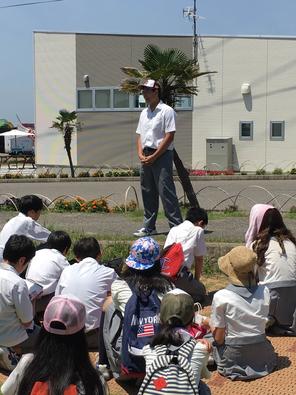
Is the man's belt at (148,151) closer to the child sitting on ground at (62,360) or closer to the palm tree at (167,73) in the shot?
the child sitting on ground at (62,360)

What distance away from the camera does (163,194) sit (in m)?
7.34

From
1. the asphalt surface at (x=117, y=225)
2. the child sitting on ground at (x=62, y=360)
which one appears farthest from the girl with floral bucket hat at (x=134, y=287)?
the asphalt surface at (x=117, y=225)

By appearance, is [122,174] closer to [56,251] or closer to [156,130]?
[156,130]

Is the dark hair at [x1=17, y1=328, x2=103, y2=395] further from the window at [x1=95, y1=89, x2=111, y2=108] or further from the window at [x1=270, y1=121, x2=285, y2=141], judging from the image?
the window at [x1=95, y1=89, x2=111, y2=108]

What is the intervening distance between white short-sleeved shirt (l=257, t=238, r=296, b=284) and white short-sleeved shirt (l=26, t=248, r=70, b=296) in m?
1.69

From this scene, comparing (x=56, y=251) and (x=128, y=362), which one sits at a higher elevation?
(x=56, y=251)

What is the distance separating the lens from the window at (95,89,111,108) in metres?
27.1

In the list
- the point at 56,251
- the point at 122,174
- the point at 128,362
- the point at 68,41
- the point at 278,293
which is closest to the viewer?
the point at 128,362

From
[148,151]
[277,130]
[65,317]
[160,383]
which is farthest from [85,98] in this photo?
[65,317]

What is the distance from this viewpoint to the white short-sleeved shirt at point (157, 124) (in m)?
7.28

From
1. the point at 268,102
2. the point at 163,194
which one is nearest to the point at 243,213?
the point at 163,194

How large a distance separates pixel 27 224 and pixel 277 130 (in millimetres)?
20686

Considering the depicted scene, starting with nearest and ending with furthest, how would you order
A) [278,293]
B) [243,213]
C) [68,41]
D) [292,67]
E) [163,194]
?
[278,293]
[163,194]
[243,213]
[292,67]
[68,41]

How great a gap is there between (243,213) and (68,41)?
61.2ft
